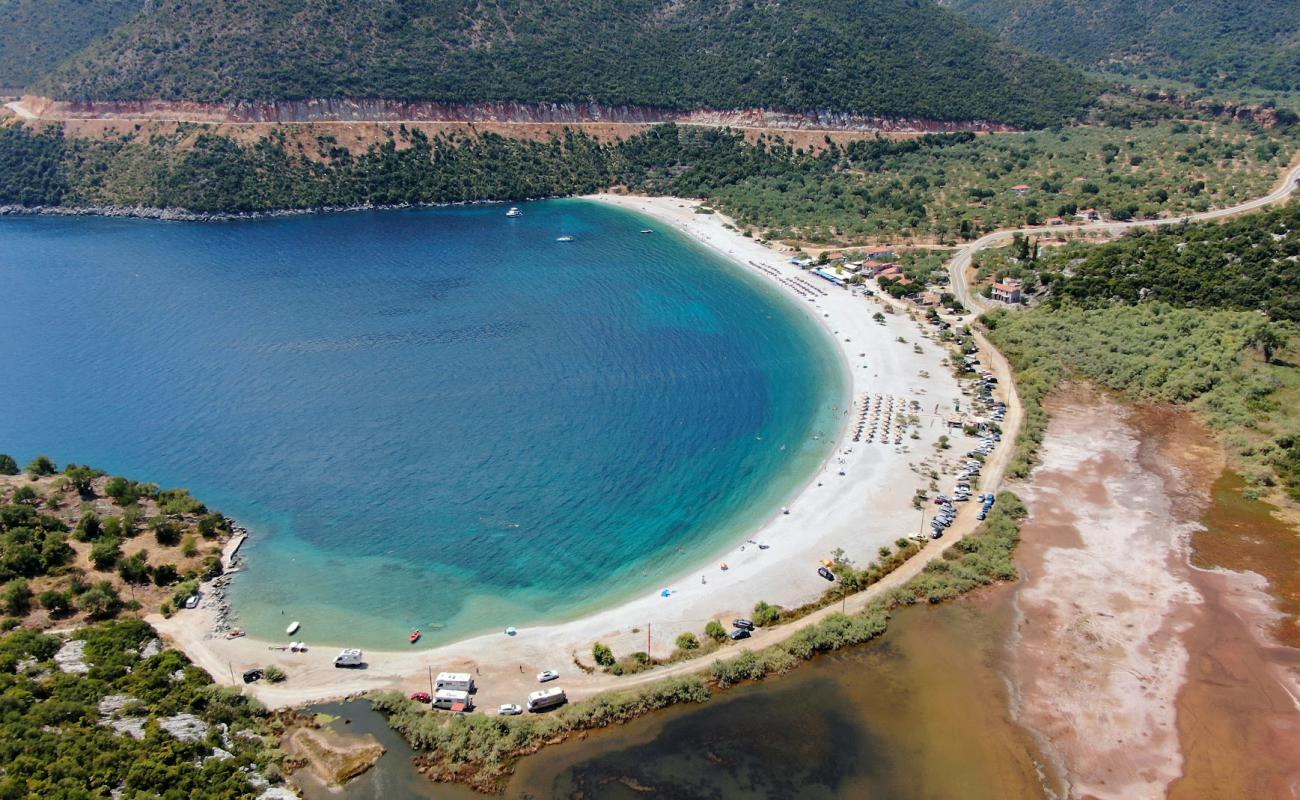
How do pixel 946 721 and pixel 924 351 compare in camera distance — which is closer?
pixel 946 721

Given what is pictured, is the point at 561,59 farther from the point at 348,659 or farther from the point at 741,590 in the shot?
the point at 348,659

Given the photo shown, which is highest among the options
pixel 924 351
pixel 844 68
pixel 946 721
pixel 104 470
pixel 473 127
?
pixel 844 68

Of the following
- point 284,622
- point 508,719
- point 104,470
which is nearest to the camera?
point 508,719

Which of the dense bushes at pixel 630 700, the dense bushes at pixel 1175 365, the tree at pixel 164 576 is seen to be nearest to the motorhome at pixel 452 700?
the dense bushes at pixel 630 700

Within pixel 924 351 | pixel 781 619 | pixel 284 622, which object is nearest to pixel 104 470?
pixel 284 622

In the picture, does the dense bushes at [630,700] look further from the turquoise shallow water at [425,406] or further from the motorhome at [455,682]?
the turquoise shallow water at [425,406]

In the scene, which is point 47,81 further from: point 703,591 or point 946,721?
point 946,721
